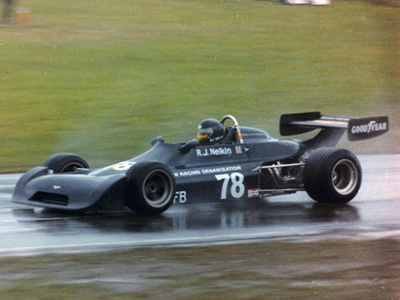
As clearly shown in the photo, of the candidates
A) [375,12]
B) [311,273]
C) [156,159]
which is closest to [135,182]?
[156,159]

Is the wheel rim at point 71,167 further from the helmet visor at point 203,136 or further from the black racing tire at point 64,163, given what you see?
the helmet visor at point 203,136

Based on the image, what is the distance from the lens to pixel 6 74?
22109 mm

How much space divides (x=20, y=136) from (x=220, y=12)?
15661 millimetres

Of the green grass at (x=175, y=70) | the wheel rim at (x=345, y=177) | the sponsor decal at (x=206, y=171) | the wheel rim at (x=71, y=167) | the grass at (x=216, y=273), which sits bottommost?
the grass at (x=216, y=273)

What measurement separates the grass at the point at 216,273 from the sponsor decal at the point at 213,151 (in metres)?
2.29

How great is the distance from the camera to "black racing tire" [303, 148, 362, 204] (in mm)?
9773

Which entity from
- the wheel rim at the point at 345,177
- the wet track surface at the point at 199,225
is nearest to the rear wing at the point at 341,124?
the wheel rim at the point at 345,177

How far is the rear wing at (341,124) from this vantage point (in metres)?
10.4

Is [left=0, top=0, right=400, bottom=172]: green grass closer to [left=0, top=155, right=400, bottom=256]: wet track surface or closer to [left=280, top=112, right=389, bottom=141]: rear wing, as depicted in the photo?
[left=280, top=112, right=389, bottom=141]: rear wing

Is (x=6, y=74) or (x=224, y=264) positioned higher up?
(x=6, y=74)

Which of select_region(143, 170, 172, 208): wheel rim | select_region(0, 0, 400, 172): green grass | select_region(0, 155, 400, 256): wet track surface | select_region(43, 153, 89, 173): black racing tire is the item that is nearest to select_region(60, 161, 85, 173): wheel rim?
select_region(43, 153, 89, 173): black racing tire

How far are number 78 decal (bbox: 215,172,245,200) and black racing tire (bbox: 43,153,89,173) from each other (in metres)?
1.95

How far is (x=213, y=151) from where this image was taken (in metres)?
9.77

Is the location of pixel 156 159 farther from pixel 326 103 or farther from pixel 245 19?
pixel 245 19
